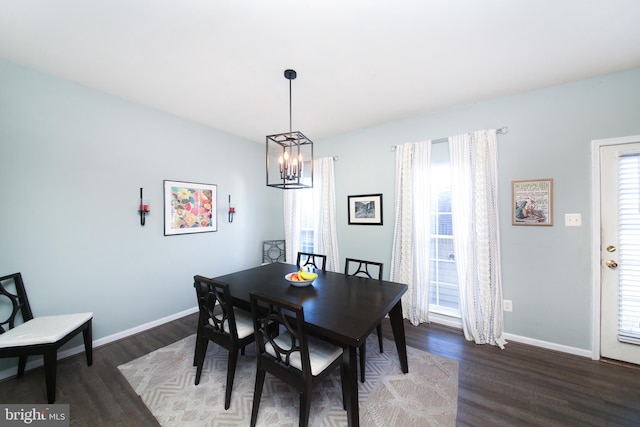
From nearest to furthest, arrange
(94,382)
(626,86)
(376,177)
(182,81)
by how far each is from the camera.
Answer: (94,382) < (626,86) < (182,81) < (376,177)

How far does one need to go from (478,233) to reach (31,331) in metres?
4.16

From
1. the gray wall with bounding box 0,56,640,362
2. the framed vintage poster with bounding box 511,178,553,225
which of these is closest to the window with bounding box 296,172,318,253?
the gray wall with bounding box 0,56,640,362

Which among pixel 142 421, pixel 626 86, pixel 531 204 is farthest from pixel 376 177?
pixel 142 421

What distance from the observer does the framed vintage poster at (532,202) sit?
2338mm

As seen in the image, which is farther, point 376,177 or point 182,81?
point 376,177

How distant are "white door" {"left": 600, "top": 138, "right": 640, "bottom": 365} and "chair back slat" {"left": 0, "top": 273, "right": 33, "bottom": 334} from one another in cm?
523

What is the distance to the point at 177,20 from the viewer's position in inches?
60.2

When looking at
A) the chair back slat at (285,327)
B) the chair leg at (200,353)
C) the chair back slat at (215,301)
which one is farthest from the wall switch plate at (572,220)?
the chair leg at (200,353)

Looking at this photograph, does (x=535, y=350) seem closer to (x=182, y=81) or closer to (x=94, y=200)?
(x=182, y=81)

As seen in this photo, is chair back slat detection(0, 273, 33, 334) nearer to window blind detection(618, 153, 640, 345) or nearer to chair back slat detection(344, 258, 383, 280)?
chair back slat detection(344, 258, 383, 280)

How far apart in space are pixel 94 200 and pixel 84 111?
902 mm

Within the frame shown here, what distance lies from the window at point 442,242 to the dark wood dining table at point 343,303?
3.77 ft

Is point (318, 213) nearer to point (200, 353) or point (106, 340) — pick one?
point (200, 353)

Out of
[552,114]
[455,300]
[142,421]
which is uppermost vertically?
[552,114]
